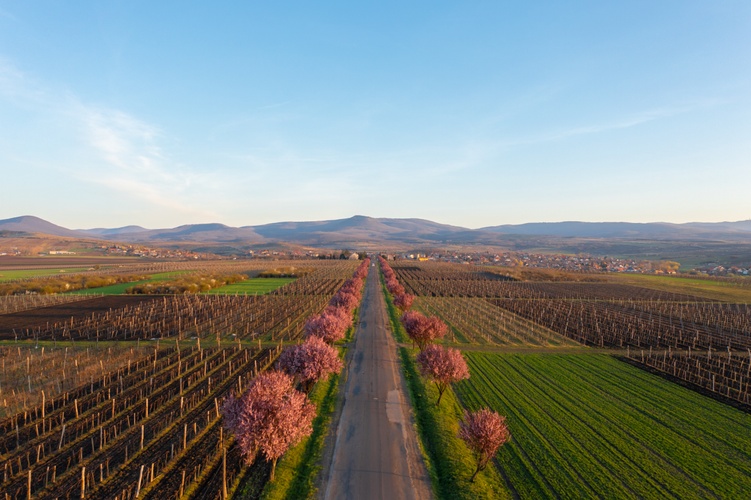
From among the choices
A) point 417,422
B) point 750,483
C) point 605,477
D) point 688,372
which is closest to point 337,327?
point 417,422

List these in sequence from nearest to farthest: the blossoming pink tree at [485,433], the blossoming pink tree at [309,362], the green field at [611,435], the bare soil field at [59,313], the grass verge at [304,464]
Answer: the grass verge at [304,464], the blossoming pink tree at [485,433], the green field at [611,435], the blossoming pink tree at [309,362], the bare soil field at [59,313]

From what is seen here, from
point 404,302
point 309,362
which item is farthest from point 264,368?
point 404,302

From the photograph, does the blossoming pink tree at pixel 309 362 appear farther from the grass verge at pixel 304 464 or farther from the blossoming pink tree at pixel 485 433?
the blossoming pink tree at pixel 485 433

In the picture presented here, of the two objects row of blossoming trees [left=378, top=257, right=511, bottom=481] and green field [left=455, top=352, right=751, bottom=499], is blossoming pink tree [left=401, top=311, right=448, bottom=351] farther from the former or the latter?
green field [left=455, top=352, right=751, bottom=499]

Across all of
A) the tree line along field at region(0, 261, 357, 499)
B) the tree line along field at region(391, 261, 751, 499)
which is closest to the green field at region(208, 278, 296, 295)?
the tree line along field at region(0, 261, 357, 499)

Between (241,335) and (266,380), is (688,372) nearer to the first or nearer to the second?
(266,380)

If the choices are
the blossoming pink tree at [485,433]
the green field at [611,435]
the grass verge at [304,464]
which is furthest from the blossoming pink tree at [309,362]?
the blossoming pink tree at [485,433]

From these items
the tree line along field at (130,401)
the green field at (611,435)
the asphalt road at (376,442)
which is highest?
the tree line along field at (130,401)
